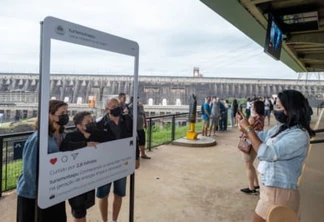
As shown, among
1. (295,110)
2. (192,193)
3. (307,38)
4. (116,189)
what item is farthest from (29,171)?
(307,38)

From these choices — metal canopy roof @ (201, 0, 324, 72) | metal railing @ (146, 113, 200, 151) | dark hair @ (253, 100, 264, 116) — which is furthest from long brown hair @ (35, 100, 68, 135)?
metal railing @ (146, 113, 200, 151)

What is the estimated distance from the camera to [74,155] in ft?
5.81

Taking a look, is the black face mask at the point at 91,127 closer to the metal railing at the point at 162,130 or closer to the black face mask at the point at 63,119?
the black face mask at the point at 63,119

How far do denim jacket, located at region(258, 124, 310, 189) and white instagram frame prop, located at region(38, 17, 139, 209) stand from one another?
100 cm

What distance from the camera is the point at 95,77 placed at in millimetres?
1983

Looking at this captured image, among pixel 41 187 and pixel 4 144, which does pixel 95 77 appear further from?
pixel 4 144

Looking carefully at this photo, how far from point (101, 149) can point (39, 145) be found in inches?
20.2

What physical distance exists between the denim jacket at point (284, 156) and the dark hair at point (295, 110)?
1.5 inches

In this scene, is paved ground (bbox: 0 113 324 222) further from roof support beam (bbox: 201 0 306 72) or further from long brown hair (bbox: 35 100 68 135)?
roof support beam (bbox: 201 0 306 72)

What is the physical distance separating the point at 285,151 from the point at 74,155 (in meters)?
1.25

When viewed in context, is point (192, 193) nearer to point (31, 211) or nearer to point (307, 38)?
point (31, 211)

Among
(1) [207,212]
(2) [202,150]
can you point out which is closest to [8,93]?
(1) [207,212]

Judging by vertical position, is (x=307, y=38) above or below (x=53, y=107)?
above

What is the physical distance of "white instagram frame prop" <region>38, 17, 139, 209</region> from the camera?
1545mm
